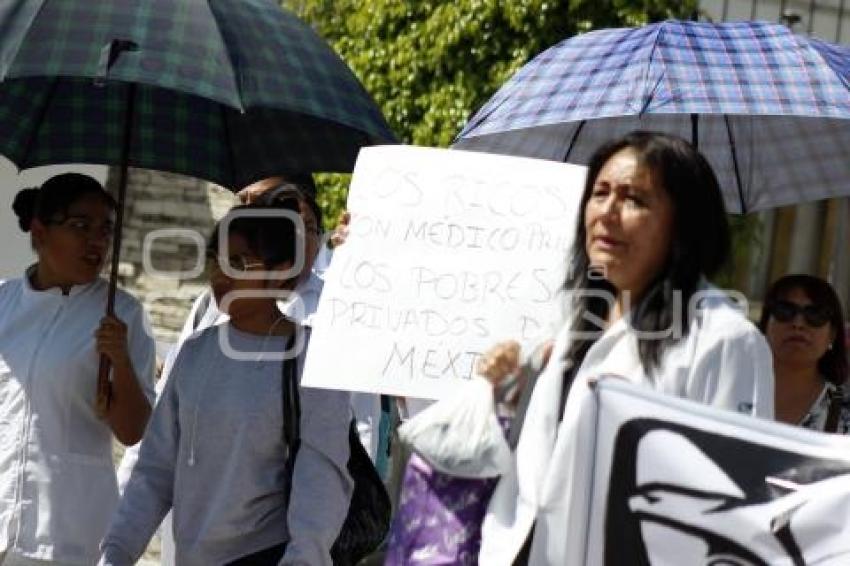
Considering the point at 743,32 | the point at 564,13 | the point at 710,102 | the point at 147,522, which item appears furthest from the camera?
the point at 564,13

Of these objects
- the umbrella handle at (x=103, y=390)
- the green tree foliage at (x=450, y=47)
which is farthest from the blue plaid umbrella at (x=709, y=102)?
the green tree foliage at (x=450, y=47)

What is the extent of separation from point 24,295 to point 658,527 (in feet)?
8.00

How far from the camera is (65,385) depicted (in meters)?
5.22

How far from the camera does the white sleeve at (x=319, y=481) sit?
4.62 m

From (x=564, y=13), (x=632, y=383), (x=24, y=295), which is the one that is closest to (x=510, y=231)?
(x=632, y=383)

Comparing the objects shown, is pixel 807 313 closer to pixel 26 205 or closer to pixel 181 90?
pixel 181 90

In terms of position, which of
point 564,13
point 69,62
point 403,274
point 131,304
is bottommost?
point 564,13

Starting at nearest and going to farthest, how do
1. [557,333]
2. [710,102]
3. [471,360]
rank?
[557,333], [471,360], [710,102]

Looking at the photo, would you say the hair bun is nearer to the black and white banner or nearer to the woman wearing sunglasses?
the woman wearing sunglasses

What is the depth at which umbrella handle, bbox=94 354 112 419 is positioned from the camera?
5.19m

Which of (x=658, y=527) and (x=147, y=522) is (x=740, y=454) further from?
(x=147, y=522)

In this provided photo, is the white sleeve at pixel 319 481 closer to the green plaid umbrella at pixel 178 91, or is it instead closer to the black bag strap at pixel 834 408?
the green plaid umbrella at pixel 178 91

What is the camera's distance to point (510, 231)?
4.61m

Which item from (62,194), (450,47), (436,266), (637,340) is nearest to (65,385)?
(62,194)
